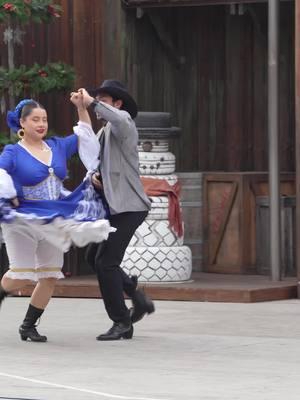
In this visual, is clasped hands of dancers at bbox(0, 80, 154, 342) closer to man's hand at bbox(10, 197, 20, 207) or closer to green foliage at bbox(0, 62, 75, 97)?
man's hand at bbox(10, 197, 20, 207)

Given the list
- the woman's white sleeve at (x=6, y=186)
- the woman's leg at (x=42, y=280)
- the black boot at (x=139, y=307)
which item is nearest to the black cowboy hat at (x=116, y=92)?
the woman's white sleeve at (x=6, y=186)

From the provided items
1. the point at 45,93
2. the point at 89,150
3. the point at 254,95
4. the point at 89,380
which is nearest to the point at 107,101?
the point at 89,150

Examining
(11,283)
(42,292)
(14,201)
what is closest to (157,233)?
(42,292)

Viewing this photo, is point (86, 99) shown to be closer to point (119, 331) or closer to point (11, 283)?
point (11, 283)

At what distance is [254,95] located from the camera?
47.0 ft

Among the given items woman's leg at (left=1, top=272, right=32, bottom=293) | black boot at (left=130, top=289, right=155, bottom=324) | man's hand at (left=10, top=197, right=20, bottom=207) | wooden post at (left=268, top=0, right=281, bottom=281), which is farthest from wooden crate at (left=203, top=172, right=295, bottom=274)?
man's hand at (left=10, top=197, right=20, bottom=207)

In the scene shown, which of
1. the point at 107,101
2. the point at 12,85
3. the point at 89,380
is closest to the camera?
the point at 89,380

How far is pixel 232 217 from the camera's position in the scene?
1363cm

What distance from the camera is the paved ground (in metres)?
8.09

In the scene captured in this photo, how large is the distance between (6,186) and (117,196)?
812 mm

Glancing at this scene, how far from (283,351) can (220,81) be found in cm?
538

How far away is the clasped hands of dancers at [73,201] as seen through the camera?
9688mm

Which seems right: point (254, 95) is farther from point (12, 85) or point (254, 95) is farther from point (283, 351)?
point (283, 351)

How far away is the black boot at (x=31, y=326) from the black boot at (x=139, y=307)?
656 mm
